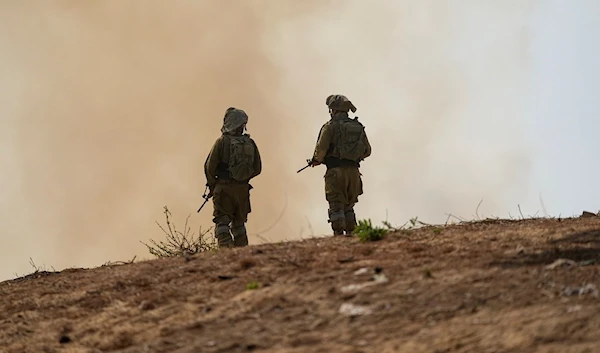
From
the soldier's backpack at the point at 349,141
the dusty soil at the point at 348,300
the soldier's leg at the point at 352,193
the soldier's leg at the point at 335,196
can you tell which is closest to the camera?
the dusty soil at the point at 348,300

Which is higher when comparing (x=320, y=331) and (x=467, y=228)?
(x=467, y=228)

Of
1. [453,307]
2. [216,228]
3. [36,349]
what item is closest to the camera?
[453,307]

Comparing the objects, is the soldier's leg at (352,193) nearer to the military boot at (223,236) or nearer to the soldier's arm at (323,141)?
the soldier's arm at (323,141)

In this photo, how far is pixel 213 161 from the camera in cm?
1259

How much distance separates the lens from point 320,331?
5.96m

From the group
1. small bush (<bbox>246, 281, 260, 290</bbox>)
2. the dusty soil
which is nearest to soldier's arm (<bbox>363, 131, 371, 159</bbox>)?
the dusty soil

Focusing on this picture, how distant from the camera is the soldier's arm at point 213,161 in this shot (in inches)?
496

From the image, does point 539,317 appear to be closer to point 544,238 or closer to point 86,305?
point 544,238

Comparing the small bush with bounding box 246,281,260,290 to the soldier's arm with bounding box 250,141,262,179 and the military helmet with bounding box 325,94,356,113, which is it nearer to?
the soldier's arm with bounding box 250,141,262,179

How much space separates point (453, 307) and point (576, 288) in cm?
103

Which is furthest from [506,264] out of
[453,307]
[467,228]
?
[467,228]

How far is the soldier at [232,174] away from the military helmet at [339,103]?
143cm

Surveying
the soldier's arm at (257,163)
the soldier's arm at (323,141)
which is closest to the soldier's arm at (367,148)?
the soldier's arm at (323,141)

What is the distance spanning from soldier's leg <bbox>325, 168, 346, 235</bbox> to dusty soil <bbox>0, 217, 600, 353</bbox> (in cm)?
329
